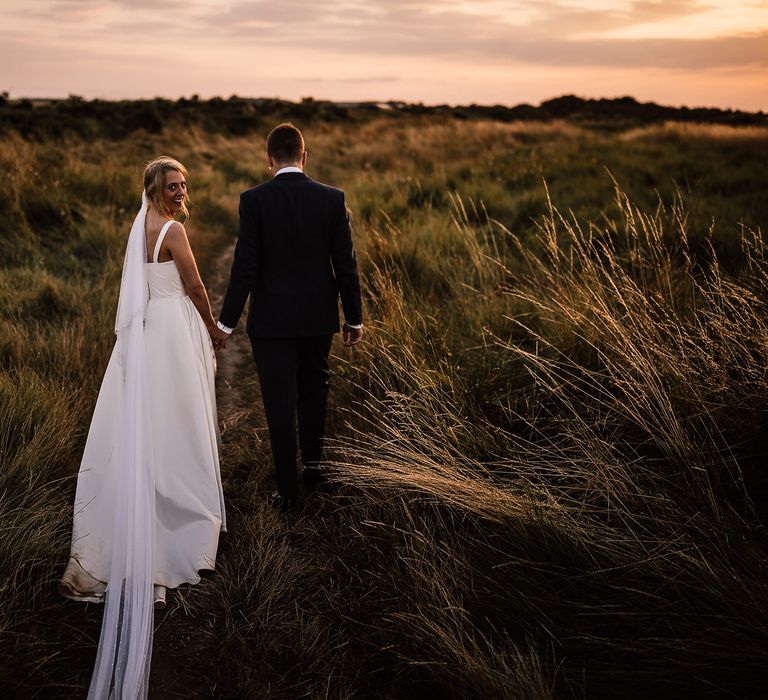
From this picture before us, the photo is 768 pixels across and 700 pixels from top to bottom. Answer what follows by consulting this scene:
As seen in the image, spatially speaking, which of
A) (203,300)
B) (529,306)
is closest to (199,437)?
(203,300)

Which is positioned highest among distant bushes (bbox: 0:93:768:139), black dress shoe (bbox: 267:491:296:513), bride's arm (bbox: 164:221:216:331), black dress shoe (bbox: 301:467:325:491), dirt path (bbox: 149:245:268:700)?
distant bushes (bbox: 0:93:768:139)

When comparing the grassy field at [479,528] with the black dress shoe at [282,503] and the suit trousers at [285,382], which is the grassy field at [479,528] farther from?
the suit trousers at [285,382]

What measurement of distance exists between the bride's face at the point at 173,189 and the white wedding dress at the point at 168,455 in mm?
173

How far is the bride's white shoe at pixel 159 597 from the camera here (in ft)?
9.01

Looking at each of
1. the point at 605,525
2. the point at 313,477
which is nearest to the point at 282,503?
the point at 313,477

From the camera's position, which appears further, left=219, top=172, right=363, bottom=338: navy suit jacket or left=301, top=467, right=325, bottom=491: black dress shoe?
left=301, top=467, right=325, bottom=491: black dress shoe

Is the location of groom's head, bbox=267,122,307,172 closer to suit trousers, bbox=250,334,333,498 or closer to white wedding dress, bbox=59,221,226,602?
white wedding dress, bbox=59,221,226,602

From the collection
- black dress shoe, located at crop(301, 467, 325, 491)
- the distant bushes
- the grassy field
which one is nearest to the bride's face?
the grassy field

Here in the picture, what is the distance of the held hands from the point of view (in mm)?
3489

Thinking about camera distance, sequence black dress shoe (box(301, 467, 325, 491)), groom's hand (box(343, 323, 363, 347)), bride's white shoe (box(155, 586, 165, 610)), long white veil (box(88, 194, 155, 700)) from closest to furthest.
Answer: long white veil (box(88, 194, 155, 700)), bride's white shoe (box(155, 586, 165, 610)), groom's hand (box(343, 323, 363, 347)), black dress shoe (box(301, 467, 325, 491))

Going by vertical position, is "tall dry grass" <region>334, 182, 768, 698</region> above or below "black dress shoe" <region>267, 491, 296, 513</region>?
above

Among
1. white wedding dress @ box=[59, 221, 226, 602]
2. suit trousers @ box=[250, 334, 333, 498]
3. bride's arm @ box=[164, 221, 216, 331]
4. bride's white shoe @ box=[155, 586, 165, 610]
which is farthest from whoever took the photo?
suit trousers @ box=[250, 334, 333, 498]

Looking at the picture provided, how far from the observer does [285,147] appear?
3.28m

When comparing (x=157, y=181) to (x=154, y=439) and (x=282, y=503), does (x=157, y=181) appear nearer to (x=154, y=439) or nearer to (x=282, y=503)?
(x=154, y=439)
